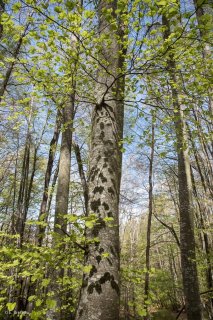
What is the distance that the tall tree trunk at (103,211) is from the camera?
189 cm

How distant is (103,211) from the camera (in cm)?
227

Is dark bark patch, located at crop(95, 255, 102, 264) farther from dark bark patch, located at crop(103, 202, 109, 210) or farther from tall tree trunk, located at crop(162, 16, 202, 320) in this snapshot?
tall tree trunk, located at crop(162, 16, 202, 320)

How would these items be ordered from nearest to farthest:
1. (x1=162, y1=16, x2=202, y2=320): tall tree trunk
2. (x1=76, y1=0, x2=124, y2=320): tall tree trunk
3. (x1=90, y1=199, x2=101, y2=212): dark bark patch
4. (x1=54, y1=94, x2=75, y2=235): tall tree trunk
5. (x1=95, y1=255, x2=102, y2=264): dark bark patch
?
(x1=76, y1=0, x2=124, y2=320): tall tree trunk → (x1=95, y1=255, x2=102, y2=264): dark bark patch → (x1=90, y1=199, x2=101, y2=212): dark bark patch → (x1=162, y1=16, x2=202, y2=320): tall tree trunk → (x1=54, y1=94, x2=75, y2=235): tall tree trunk

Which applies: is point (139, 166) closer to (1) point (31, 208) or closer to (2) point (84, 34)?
(2) point (84, 34)

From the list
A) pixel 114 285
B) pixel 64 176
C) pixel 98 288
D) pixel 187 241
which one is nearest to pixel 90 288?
pixel 98 288

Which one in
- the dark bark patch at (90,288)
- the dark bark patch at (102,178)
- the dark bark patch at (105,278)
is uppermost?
the dark bark patch at (102,178)

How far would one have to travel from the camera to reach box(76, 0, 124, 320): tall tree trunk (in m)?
1.89

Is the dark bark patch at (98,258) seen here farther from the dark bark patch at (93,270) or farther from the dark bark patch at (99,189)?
the dark bark patch at (99,189)

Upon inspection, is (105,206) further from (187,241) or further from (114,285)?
(187,241)

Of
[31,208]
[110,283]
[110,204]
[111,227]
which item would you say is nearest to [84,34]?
[110,204]

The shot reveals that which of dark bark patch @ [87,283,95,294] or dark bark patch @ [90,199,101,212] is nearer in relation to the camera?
dark bark patch @ [87,283,95,294]

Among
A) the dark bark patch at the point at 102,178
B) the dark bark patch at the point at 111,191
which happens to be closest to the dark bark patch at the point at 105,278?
Result: the dark bark patch at the point at 111,191

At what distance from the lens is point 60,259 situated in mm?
2154

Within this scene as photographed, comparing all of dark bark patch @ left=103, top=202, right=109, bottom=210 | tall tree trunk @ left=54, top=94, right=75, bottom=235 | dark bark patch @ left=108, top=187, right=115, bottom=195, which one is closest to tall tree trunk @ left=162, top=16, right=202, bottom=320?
dark bark patch @ left=108, top=187, right=115, bottom=195
